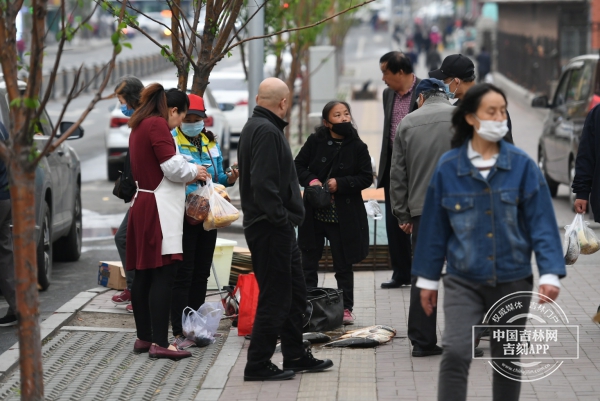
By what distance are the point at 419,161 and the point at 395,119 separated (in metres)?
1.70

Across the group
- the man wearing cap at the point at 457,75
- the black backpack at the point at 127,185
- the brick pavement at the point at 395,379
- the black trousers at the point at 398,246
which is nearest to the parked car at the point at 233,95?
the black trousers at the point at 398,246

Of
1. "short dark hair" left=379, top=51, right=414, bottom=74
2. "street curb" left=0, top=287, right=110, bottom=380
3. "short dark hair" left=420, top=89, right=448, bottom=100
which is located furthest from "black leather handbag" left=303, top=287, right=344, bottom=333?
"street curb" left=0, top=287, right=110, bottom=380

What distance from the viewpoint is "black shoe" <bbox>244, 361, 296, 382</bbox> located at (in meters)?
6.11

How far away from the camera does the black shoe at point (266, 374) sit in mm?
6113

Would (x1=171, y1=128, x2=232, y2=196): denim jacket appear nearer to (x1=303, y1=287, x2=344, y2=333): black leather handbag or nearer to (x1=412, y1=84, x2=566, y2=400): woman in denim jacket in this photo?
(x1=303, y1=287, x2=344, y2=333): black leather handbag

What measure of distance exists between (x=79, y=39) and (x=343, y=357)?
71.1m

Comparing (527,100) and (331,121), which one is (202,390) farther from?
(527,100)

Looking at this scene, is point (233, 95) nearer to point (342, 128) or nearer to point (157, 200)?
point (342, 128)

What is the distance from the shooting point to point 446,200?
4715 mm

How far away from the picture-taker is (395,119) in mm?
8227

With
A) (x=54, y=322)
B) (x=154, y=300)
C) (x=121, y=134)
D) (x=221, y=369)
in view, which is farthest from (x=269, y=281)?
(x=121, y=134)

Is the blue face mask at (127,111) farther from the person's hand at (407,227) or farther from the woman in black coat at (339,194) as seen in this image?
the person's hand at (407,227)

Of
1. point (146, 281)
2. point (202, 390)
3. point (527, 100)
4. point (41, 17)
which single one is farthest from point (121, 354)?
point (527, 100)

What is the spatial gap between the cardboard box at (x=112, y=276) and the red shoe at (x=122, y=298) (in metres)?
0.45
